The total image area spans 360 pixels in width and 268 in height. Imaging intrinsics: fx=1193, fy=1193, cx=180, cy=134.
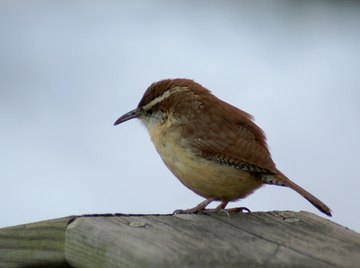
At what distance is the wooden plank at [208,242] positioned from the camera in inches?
181

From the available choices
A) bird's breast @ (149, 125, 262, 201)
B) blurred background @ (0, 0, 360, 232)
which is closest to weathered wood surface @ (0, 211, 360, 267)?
bird's breast @ (149, 125, 262, 201)

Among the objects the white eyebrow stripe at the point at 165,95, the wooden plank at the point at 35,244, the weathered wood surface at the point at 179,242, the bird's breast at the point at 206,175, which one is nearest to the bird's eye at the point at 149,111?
the white eyebrow stripe at the point at 165,95

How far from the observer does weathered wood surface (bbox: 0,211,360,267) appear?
4602 millimetres

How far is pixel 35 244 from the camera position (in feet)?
16.5

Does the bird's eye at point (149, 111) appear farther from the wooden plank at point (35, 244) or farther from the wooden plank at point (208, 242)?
the wooden plank at point (35, 244)

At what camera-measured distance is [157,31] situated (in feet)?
45.8

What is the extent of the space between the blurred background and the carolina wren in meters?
2.85

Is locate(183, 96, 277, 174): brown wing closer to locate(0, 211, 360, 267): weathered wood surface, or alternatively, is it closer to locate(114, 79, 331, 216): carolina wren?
locate(114, 79, 331, 216): carolina wren

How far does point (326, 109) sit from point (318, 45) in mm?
2373

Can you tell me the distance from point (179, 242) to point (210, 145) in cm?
154

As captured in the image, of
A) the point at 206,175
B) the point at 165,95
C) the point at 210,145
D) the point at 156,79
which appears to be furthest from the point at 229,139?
the point at 156,79

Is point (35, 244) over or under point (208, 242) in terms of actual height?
under

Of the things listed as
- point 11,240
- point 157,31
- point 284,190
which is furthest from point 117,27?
point 11,240

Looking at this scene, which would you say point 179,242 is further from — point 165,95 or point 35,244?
point 165,95
